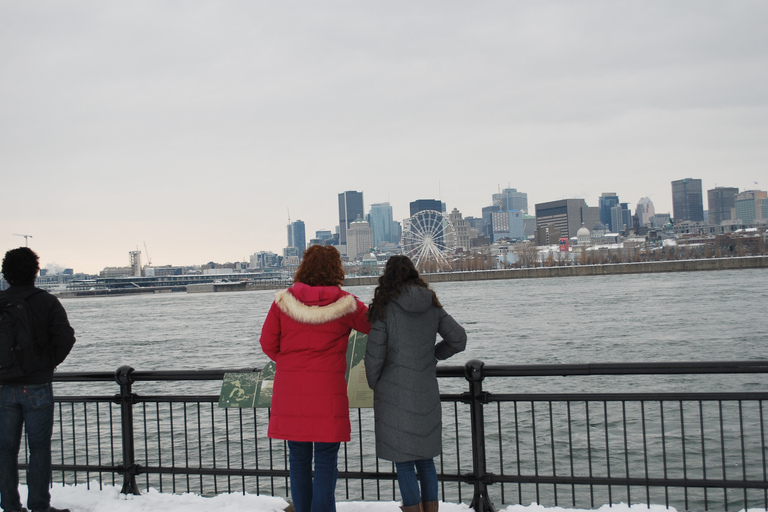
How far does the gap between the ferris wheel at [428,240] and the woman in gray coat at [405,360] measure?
437ft

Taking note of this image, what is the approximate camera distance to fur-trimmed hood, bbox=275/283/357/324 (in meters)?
4.02

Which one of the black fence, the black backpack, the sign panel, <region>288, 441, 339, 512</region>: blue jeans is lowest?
the black fence

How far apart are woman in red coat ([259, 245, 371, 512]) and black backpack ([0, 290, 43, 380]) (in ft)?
5.60

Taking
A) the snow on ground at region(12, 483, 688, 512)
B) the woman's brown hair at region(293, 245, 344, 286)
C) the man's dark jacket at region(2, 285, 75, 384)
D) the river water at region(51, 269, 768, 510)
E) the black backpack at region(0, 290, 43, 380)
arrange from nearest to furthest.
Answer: the woman's brown hair at region(293, 245, 344, 286)
the black backpack at region(0, 290, 43, 380)
the man's dark jacket at region(2, 285, 75, 384)
the snow on ground at region(12, 483, 688, 512)
the river water at region(51, 269, 768, 510)

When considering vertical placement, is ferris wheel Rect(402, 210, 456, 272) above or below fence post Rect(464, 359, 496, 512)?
above

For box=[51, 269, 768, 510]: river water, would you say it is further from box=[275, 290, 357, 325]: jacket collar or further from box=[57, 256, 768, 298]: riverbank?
box=[57, 256, 768, 298]: riverbank

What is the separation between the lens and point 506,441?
13.6 metres

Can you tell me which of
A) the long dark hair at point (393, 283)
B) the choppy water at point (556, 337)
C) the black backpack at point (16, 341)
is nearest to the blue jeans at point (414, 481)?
the long dark hair at point (393, 283)

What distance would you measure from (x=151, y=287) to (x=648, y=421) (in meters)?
184

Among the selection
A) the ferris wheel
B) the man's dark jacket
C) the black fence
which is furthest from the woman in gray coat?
the ferris wheel

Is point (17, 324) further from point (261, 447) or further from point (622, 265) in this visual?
point (622, 265)

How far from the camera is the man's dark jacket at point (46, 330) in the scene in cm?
463

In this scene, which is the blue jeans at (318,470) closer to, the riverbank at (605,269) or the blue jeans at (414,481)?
the blue jeans at (414,481)

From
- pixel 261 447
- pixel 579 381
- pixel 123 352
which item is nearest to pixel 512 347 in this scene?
pixel 579 381
